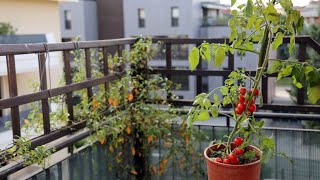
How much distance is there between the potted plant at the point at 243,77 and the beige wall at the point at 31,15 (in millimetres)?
6134

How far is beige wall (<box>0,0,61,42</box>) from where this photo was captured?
7.05 m

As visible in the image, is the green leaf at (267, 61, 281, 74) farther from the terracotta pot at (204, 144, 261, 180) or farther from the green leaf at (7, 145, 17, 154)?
the green leaf at (7, 145, 17, 154)

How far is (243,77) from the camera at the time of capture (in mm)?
1664

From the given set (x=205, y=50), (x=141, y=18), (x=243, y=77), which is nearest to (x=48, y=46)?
(x=205, y=50)

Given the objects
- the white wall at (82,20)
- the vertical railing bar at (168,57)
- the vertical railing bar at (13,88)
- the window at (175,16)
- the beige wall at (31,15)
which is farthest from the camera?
→ the white wall at (82,20)

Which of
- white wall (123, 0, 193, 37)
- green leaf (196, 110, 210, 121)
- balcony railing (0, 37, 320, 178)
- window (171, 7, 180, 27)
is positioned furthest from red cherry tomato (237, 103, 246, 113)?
window (171, 7, 180, 27)

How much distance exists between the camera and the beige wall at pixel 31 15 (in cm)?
705

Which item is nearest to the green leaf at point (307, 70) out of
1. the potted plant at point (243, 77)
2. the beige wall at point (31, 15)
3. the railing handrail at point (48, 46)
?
the potted plant at point (243, 77)

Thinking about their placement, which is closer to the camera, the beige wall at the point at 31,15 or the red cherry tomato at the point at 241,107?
the red cherry tomato at the point at 241,107

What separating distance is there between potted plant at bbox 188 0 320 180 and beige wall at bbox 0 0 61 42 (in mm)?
6134

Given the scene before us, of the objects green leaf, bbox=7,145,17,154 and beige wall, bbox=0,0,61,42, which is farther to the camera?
beige wall, bbox=0,0,61,42

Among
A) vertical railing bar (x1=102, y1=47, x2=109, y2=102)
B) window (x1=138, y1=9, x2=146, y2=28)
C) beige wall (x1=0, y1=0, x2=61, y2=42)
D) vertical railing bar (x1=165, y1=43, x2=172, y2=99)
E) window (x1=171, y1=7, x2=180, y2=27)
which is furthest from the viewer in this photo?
window (x1=138, y1=9, x2=146, y2=28)

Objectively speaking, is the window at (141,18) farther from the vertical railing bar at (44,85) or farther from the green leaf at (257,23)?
the green leaf at (257,23)

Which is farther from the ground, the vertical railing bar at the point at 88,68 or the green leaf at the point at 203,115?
the vertical railing bar at the point at 88,68
